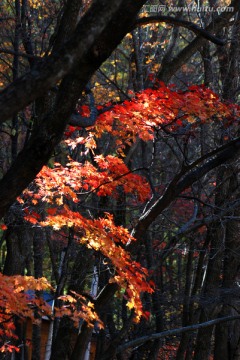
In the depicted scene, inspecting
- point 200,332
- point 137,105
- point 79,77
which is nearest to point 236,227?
point 200,332

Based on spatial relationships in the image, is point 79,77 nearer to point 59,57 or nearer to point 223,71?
point 59,57

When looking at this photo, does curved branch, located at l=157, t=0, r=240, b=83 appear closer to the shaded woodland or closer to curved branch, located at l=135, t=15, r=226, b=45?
the shaded woodland

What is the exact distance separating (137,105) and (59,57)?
14.3ft

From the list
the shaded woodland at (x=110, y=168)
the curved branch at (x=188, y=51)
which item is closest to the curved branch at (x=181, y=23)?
the shaded woodland at (x=110, y=168)

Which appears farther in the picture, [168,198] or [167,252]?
[167,252]

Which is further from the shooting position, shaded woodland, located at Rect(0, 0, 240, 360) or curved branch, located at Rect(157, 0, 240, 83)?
curved branch, located at Rect(157, 0, 240, 83)

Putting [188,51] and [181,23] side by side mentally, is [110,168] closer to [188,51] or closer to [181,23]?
[188,51]

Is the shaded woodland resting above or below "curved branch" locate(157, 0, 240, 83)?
below

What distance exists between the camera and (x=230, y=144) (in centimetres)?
733

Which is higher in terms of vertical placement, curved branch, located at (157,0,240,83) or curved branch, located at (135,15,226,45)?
curved branch, located at (157,0,240,83)

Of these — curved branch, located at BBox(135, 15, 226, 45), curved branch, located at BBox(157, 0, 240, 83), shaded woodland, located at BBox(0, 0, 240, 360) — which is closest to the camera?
shaded woodland, located at BBox(0, 0, 240, 360)

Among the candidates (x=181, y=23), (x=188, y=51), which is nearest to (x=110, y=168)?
(x=188, y=51)

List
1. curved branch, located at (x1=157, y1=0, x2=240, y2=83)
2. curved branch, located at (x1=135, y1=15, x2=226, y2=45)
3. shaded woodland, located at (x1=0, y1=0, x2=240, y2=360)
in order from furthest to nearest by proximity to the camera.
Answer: curved branch, located at (x1=157, y1=0, x2=240, y2=83)
curved branch, located at (x1=135, y1=15, x2=226, y2=45)
shaded woodland, located at (x1=0, y1=0, x2=240, y2=360)

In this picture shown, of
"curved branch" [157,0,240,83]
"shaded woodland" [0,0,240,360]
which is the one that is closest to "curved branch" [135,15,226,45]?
"shaded woodland" [0,0,240,360]
